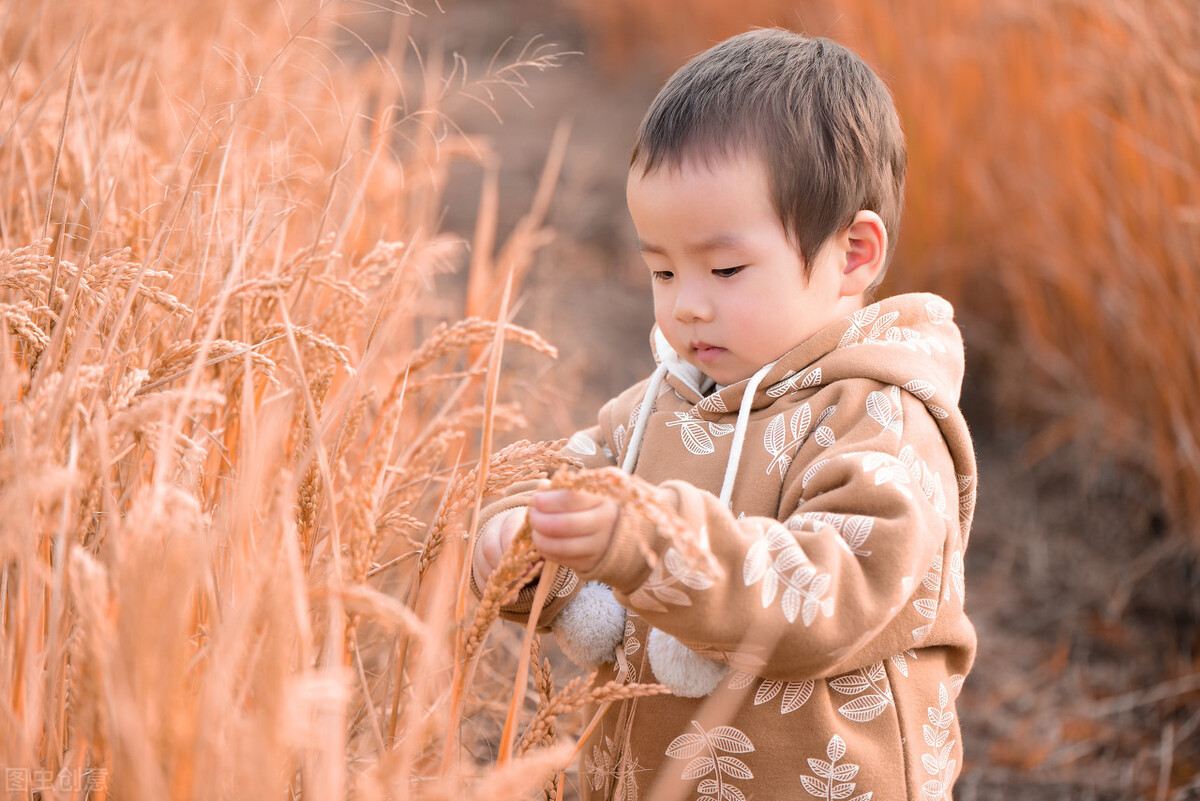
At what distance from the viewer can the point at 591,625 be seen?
1049 millimetres

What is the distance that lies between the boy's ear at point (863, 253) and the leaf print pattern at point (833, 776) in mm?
471

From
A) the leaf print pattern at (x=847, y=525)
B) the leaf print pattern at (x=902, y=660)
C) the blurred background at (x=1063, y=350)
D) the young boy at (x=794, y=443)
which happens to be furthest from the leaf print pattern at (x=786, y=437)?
the blurred background at (x=1063, y=350)

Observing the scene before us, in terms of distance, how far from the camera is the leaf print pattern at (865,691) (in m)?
0.97

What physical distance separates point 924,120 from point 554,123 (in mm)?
3197

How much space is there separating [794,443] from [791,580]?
19 cm

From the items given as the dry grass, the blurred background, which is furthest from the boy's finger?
the blurred background

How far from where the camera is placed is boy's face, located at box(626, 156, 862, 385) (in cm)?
99

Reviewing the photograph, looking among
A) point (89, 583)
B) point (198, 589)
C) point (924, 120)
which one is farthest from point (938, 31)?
point (89, 583)

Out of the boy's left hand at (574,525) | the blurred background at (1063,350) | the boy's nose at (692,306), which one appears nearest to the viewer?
the boy's left hand at (574,525)

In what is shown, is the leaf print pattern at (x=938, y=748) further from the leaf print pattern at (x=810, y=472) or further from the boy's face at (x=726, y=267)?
the boy's face at (x=726, y=267)

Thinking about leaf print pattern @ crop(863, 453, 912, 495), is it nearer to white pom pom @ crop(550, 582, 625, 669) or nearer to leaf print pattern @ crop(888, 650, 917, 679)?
leaf print pattern @ crop(888, 650, 917, 679)

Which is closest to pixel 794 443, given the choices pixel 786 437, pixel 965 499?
pixel 786 437

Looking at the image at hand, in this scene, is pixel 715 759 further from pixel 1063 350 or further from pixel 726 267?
pixel 1063 350

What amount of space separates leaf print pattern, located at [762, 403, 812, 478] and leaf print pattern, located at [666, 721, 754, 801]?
263 millimetres
